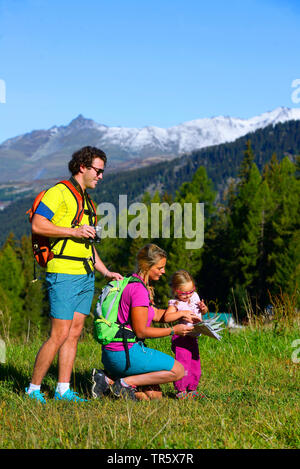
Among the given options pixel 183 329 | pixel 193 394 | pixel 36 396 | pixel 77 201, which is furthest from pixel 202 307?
pixel 36 396

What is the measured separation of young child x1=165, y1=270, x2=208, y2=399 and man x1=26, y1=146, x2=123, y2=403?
838 millimetres

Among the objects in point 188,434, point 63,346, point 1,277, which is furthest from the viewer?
point 1,277

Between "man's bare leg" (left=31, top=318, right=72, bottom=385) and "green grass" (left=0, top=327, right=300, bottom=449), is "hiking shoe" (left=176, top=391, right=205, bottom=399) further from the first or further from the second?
"man's bare leg" (left=31, top=318, right=72, bottom=385)

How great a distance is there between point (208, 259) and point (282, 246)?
12359 mm

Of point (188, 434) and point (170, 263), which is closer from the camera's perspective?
point (188, 434)

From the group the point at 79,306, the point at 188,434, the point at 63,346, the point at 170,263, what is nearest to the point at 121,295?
the point at 79,306

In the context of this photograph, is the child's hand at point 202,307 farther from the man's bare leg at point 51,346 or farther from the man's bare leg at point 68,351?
the man's bare leg at point 51,346

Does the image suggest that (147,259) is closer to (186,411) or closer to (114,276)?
(114,276)

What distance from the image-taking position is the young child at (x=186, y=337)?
567cm

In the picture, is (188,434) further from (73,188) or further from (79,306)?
(73,188)

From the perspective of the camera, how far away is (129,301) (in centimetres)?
517

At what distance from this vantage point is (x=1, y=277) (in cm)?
6638

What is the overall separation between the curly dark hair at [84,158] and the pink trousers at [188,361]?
2.19 metres
